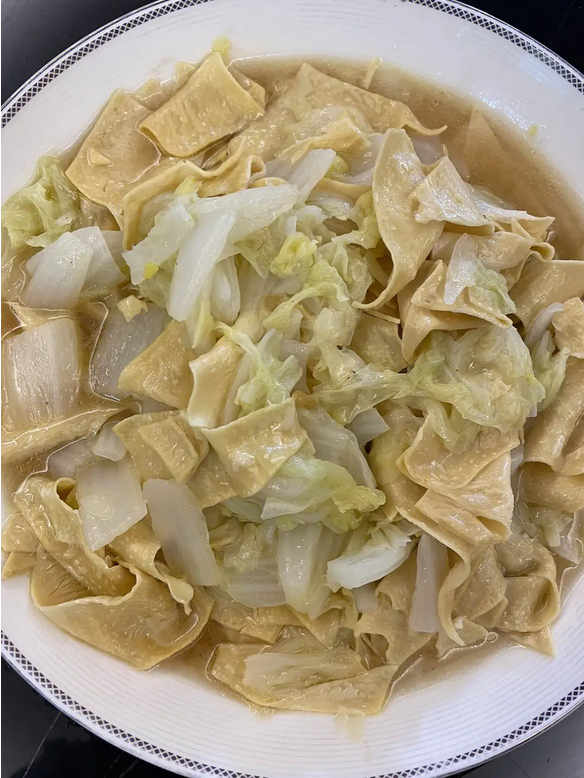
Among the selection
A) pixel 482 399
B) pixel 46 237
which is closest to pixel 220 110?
pixel 46 237

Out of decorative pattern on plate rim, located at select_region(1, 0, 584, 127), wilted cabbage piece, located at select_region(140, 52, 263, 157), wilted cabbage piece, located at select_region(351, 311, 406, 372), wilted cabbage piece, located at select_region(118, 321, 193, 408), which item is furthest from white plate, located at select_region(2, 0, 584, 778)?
wilted cabbage piece, located at select_region(351, 311, 406, 372)

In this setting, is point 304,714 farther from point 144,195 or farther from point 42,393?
point 144,195

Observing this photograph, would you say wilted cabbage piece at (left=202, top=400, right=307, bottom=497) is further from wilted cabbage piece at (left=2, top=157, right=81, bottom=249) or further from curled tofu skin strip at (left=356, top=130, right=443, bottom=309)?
wilted cabbage piece at (left=2, top=157, right=81, bottom=249)

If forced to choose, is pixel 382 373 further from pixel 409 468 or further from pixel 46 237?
pixel 46 237

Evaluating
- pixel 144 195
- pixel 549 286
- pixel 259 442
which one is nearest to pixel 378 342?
pixel 259 442

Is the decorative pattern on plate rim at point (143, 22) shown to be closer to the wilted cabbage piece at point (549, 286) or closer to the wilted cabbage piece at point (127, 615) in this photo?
the wilted cabbage piece at point (549, 286)

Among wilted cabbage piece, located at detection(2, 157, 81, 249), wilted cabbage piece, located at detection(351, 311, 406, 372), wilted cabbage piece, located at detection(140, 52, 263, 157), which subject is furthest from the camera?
wilted cabbage piece, located at detection(140, 52, 263, 157)

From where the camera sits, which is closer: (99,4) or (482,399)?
(482,399)
